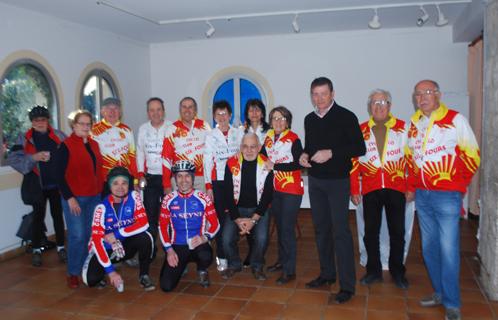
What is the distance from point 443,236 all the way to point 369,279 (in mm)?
888

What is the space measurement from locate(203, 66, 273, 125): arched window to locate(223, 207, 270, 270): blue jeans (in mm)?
3398

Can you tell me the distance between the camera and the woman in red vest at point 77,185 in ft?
11.3

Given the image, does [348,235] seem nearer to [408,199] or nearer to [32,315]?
[408,199]

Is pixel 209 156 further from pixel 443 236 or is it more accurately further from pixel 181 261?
pixel 443 236

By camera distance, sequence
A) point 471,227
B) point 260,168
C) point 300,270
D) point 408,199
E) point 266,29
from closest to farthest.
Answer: point 408,199 → point 260,168 → point 300,270 → point 471,227 → point 266,29

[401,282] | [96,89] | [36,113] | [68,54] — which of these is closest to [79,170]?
[36,113]

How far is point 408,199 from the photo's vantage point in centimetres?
325

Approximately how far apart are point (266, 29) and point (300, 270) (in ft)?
12.2

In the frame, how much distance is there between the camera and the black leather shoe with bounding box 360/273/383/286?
137 inches

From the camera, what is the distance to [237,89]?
707 centimetres

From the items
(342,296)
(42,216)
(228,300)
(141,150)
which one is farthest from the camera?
(42,216)

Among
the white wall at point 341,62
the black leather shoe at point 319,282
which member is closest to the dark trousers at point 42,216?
the black leather shoe at point 319,282

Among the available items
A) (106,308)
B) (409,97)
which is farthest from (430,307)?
(409,97)

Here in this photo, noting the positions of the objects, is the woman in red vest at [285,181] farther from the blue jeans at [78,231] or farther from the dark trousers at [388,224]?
the blue jeans at [78,231]
